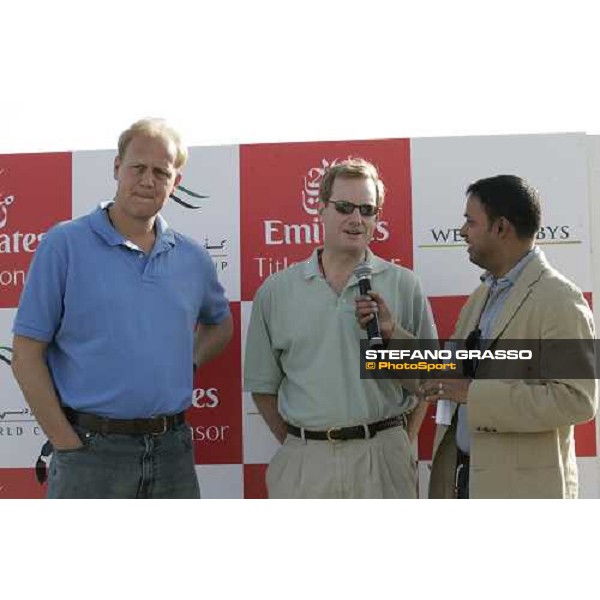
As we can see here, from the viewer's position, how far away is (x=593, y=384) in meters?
2.00

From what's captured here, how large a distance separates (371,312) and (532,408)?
507 millimetres

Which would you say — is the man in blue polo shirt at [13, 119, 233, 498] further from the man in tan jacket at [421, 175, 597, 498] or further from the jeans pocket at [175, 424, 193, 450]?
the man in tan jacket at [421, 175, 597, 498]

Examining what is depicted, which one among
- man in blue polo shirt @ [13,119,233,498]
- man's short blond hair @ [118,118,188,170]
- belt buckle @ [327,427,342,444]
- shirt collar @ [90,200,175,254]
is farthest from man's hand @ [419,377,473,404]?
man's short blond hair @ [118,118,188,170]

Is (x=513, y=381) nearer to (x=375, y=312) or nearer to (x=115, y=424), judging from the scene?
(x=375, y=312)

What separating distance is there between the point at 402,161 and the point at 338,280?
566mm

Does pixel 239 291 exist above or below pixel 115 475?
above

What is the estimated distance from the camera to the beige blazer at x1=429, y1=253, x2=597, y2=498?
200cm

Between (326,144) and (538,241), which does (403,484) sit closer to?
(538,241)

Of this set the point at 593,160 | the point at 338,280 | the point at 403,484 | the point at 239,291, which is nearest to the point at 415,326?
the point at 338,280

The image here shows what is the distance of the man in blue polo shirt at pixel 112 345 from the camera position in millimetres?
2115

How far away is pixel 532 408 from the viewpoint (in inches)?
79.0

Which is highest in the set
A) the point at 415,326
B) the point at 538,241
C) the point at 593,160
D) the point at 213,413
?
the point at 593,160

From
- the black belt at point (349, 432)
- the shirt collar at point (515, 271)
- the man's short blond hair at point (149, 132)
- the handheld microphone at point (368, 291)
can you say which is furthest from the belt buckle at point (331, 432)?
the man's short blond hair at point (149, 132)

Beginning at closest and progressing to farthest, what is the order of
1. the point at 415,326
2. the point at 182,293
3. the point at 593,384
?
1. the point at 593,384
2. the point at 182,293
3. the point at 415,326
